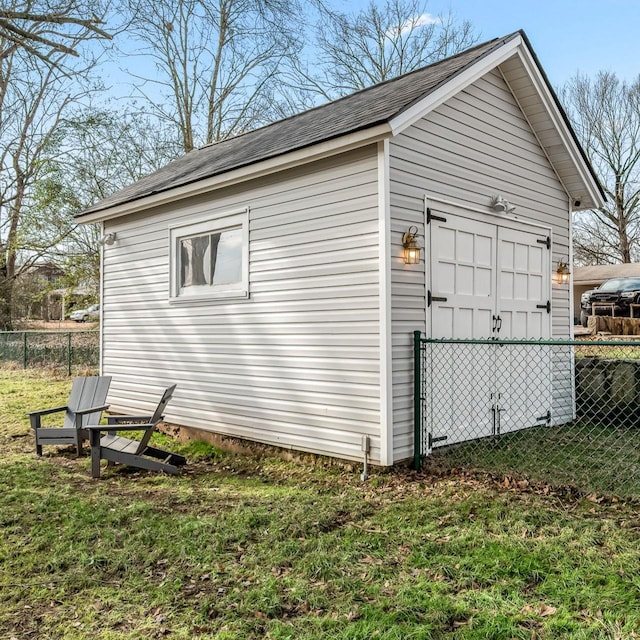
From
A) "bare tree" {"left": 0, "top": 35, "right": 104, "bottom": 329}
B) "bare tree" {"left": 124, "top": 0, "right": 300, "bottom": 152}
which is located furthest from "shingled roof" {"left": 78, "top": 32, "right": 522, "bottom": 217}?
"bare tree" {"left": 124, "top": 0, "right": 300, "bottom": 152}

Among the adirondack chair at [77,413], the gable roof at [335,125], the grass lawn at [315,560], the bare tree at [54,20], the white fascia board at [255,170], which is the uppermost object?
the bare tree at [54,20]

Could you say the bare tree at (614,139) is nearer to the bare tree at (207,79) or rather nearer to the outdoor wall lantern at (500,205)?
the bare tree at (207,79)

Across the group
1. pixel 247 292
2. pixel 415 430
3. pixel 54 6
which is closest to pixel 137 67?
pixel 54 6

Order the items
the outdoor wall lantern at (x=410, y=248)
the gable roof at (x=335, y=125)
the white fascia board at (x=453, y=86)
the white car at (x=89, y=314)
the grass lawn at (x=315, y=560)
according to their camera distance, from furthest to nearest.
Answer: the white car at (x=89, y=314) < the outdoor wall lantern at (x=410, y=248) < the gable roof at (x=335, y=125) < the white fascia board at (x=453, y=86) < the grass lawn at (x=315, y=560)

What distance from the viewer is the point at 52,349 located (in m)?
14.5

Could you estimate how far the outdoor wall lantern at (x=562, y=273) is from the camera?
7230 millimetres

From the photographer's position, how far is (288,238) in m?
5.82

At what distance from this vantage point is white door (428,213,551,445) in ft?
18.3

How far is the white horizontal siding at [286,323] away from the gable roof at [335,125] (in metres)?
0.27

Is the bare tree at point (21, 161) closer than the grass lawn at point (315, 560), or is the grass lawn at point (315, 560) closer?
the grass lawn at point (315, 560)

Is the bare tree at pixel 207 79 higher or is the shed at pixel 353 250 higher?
the bare tree at pixel 207 79

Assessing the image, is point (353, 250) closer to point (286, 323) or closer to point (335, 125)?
point (286, 323)

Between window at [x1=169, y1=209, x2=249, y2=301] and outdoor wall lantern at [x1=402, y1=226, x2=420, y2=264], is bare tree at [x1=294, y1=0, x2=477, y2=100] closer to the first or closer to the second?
window at [x1=169, y1=209, x2=249, y2=301]

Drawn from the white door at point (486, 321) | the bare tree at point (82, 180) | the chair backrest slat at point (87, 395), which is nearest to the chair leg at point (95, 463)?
the chair backrest slat at point (87, 395)
